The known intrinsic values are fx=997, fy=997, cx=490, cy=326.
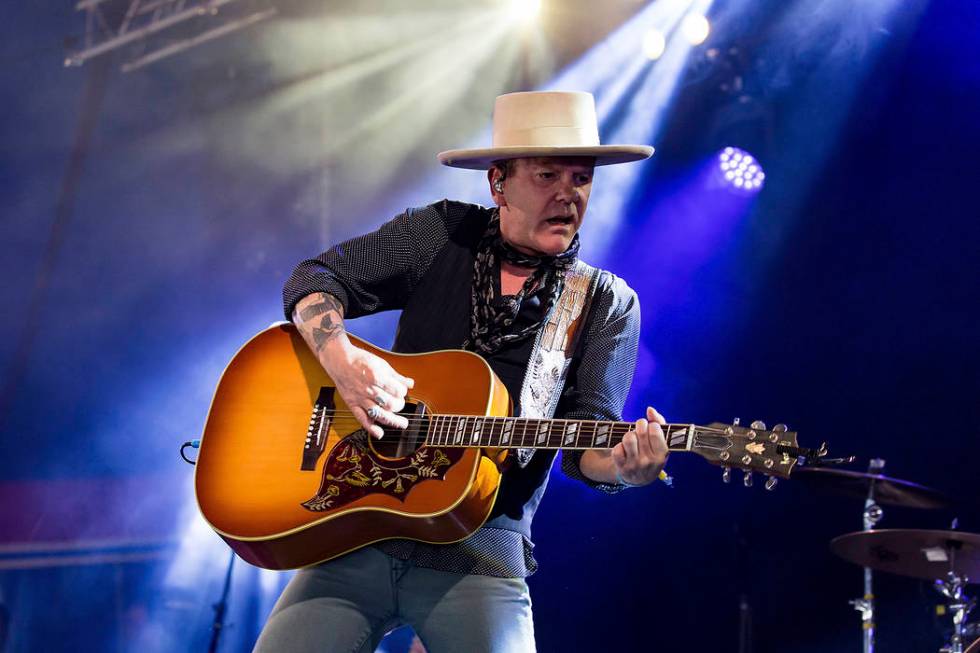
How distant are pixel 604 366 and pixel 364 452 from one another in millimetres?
900

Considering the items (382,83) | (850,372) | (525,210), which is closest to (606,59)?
(382,83)

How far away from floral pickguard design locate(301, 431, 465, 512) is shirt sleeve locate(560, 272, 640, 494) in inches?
20.7

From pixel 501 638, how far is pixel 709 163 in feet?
18.1

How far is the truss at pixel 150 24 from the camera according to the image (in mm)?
7160

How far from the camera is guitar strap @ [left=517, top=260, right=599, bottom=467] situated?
3424mm

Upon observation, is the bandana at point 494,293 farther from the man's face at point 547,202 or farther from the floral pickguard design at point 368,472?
the floral pickguard design at point 368,472

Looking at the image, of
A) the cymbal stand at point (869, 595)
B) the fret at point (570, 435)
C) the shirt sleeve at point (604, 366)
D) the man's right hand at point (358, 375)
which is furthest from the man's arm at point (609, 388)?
the cymbal stand at point (869, 595)

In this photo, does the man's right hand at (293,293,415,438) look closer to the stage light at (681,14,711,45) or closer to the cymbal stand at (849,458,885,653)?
A: the cymbal stand at (849,458,885,653)

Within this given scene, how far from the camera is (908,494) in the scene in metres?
6.00

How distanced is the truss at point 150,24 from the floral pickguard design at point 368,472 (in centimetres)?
506

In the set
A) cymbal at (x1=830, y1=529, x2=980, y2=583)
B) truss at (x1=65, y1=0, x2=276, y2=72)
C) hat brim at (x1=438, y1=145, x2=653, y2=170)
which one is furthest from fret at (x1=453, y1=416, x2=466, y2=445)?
truss at (x1=65, y1=0, x2=276, y2=72)

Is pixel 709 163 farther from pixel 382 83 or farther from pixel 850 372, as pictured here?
pixel 382 83

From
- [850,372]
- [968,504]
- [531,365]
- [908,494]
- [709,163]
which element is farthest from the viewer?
[709,163]

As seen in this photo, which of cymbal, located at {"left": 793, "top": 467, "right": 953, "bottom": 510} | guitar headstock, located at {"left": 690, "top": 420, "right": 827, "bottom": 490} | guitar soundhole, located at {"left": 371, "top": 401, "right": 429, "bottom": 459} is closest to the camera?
guitar headstock, located at {"left": 690, "top": 420, "right": 827, "bottom": 490}
